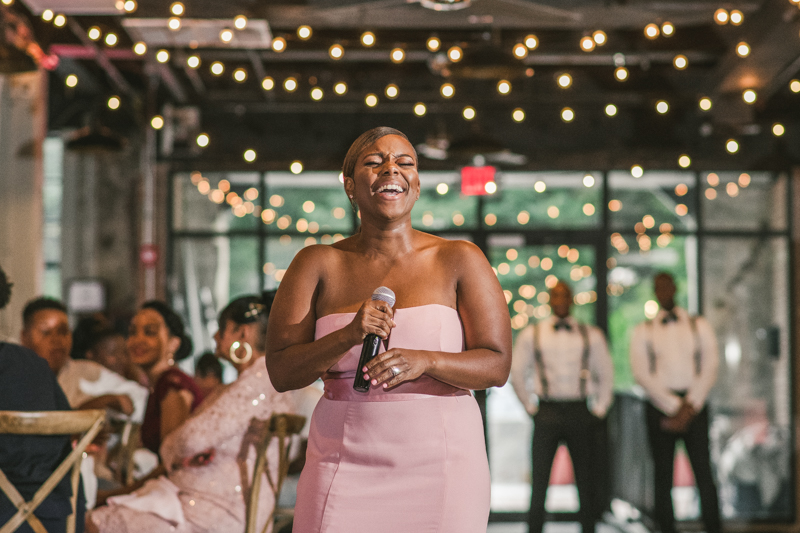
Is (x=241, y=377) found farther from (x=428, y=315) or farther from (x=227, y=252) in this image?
(x=227, y=252)

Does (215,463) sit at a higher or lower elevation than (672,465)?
higher

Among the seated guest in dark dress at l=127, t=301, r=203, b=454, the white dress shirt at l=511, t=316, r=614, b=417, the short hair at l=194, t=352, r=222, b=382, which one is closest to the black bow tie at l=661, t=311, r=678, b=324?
the white dress shirt at l=511, t=316, r=614, b=417

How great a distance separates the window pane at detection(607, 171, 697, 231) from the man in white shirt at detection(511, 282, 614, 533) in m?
2.37

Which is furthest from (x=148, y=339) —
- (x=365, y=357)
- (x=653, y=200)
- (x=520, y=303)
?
(x=653, y=200)

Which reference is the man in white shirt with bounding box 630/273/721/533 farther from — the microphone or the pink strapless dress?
the microphone

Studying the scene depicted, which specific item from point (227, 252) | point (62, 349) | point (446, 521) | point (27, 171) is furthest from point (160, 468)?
point (227, 252)

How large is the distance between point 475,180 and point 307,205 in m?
1.71

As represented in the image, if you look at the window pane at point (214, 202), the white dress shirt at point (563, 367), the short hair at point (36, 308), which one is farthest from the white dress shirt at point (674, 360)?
the window pane at point (214, 202)

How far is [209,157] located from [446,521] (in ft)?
23.0

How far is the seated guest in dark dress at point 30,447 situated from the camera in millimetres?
2600

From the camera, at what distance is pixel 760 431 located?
294 inches

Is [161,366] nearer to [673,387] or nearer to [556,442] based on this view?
[556,442]

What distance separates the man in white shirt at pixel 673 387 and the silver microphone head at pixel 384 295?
450 centimetres

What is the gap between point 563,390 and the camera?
5.61 m
